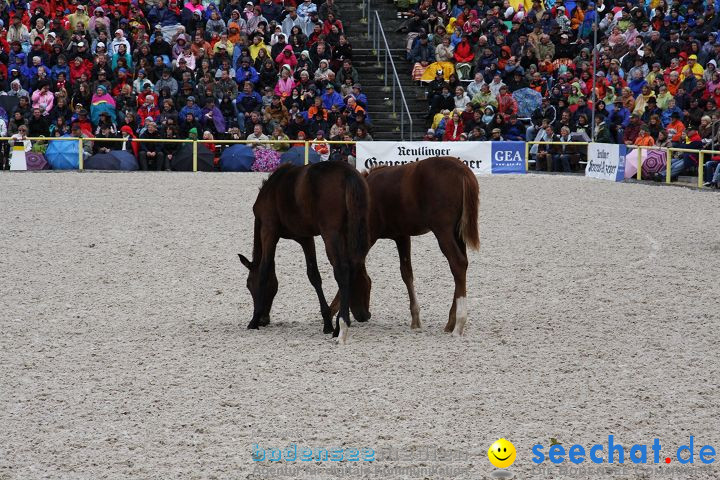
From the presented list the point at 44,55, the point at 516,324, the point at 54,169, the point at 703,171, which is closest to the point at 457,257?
the point at 516,324

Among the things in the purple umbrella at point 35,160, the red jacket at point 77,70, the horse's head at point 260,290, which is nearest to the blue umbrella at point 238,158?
the purple umbrella at point 35,160

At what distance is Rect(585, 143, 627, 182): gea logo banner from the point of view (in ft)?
79.2

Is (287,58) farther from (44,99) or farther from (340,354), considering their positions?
(340,354)

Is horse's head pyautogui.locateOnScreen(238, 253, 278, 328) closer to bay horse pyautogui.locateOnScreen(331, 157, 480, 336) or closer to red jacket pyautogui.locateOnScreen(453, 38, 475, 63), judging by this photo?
bay horse pyautogui.locateOnScreen(331, 157, 480, 336)

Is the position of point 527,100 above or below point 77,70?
below

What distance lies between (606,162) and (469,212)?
15619mm

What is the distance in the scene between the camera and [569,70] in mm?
28578

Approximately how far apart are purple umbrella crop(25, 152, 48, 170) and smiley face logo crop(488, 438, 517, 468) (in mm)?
20844

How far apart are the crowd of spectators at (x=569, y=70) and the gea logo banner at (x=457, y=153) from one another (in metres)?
0.52

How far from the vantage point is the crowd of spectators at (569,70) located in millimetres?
25547

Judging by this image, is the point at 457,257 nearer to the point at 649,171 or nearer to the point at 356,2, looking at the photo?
the point at 649,171

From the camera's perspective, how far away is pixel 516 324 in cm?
1011

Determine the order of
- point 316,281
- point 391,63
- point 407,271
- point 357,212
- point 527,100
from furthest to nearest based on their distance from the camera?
point 391,63 → point 527,100 → point 407,271 → point 316,281 → point 357,212

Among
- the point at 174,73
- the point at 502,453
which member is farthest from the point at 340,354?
the point at 174,73
